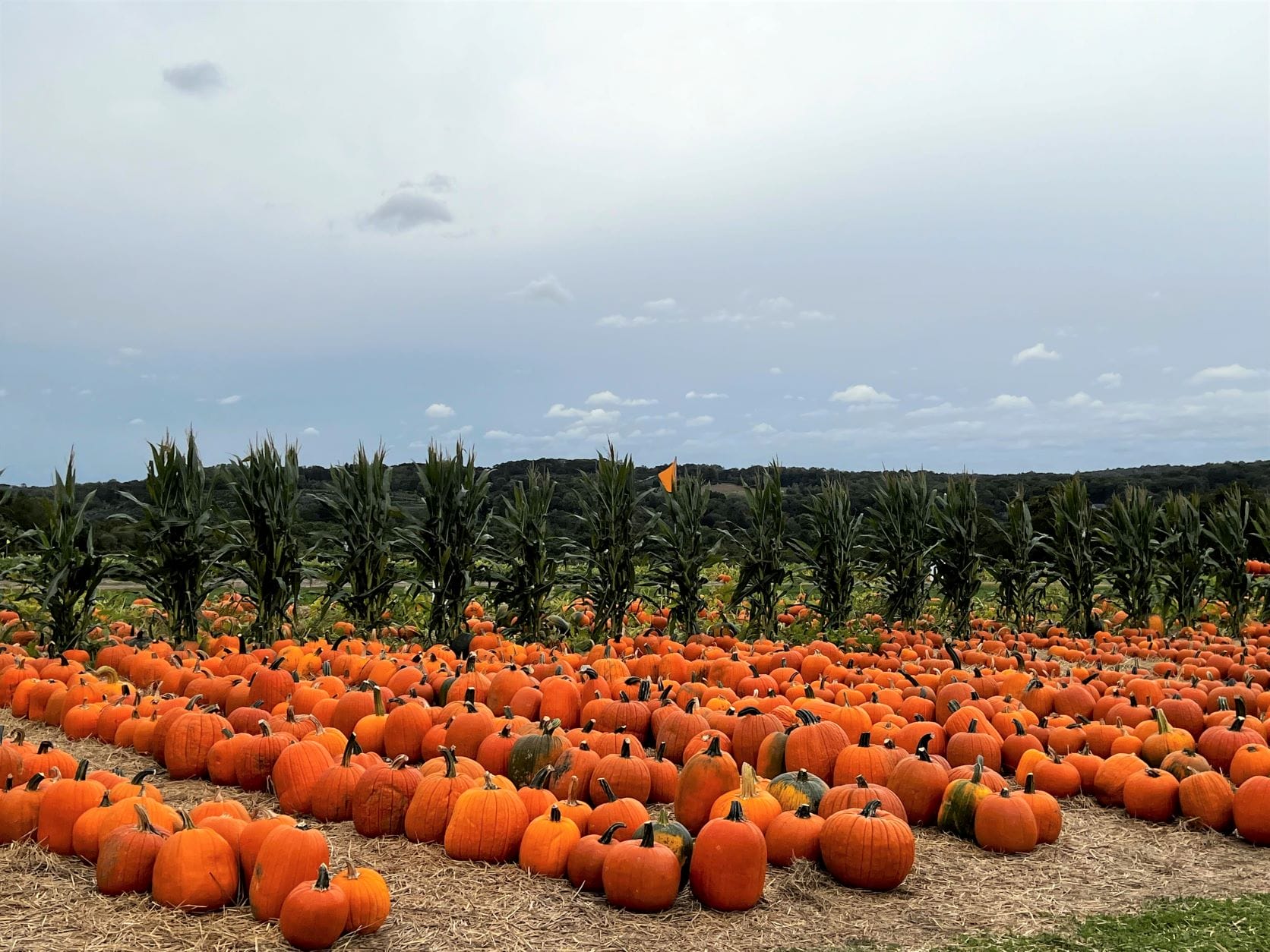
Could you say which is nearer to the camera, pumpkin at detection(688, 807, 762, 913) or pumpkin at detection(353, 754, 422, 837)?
pumpkin at detection(688, 807, 762, 913)

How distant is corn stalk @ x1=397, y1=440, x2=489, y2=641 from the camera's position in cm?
1285

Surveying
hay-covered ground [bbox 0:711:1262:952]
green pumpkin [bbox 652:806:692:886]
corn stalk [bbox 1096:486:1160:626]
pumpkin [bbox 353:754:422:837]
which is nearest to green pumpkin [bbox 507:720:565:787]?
pumpkin [bbox 353:754:422:837]

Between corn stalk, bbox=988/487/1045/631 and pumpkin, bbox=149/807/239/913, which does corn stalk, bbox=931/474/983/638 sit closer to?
corn stalk, bbox=988/487/1045/631

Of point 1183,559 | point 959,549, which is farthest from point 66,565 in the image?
point 1183,559

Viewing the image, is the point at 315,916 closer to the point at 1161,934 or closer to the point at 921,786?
the point at 921,786

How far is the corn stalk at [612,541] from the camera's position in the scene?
1315cm

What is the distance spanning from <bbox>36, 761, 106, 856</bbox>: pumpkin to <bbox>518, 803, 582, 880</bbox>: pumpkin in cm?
243

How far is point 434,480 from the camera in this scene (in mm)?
12953

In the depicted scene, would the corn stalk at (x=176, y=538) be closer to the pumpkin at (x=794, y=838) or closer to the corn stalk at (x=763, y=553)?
the corn stalk at (x=763, y=553)

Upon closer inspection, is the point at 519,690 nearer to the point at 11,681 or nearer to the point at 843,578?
the point at 11,681

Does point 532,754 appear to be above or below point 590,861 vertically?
above

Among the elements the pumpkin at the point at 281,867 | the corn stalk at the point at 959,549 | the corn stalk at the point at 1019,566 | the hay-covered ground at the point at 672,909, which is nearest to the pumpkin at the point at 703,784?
the hay-covered ground at the point at 672,909

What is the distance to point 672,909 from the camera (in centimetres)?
459

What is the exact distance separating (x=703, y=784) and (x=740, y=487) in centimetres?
1723
